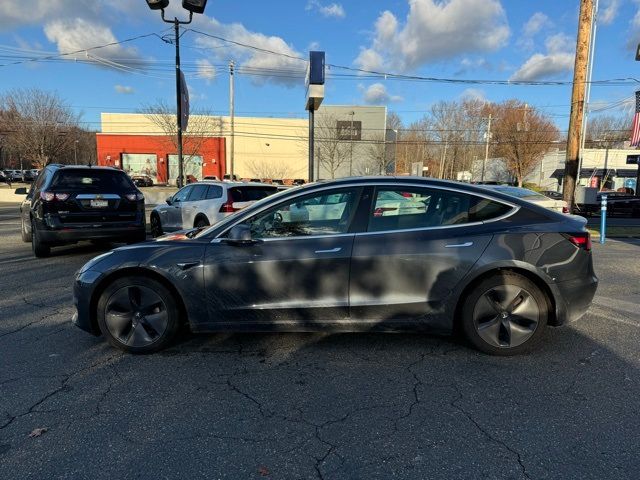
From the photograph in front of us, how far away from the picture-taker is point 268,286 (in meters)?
3.87

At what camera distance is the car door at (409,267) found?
3.83m

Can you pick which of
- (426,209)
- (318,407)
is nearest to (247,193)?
(426,209)

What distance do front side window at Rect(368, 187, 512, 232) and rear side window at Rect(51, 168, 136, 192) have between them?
20.9ft

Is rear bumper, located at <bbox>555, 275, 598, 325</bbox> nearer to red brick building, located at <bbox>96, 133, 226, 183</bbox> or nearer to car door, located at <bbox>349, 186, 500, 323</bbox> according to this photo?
car door, located at <bbox>349, 186, 500, 323</bbox>

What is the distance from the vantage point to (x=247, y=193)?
1011 cm

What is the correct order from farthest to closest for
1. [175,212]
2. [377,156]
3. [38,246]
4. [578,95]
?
[377,156], [578,95], [175,212], [38,246]

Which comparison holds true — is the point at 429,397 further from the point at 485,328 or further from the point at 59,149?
the point at 59,149

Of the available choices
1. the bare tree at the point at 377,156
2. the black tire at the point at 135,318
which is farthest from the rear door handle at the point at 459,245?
the bare tree at the point at 377,156

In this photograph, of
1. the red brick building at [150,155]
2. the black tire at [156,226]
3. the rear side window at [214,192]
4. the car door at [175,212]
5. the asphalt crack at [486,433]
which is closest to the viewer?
the asphalt crack at [486,433]

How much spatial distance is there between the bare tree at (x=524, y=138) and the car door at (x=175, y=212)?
47740mm

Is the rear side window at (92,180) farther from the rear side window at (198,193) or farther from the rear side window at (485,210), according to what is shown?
the rear side window at (485,210)

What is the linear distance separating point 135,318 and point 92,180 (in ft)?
17.6

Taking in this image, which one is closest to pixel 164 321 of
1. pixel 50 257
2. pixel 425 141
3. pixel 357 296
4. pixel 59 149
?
pixel 357 296

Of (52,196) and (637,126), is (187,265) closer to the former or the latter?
(52,196)
